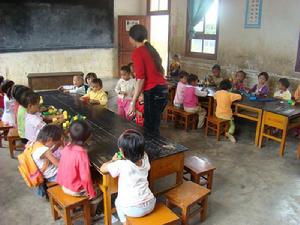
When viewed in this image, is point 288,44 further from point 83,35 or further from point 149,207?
point 83,35

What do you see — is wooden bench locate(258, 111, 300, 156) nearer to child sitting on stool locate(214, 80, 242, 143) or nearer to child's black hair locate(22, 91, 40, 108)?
child sitting on stool locate(214, 80, 242, 143)

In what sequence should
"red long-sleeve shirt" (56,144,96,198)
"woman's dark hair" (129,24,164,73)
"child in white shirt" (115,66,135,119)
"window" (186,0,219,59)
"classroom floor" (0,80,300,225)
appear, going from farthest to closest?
"window" (186,0,219,59) < "child in white shirt" (115,66,135,119) < "woman's dark hair" (129,24,164,73) < "classroom floor" (0,80,300,225) < "red long-sleeve shirt" (56,144,96,198)

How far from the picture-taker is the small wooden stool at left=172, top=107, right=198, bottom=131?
4.87m

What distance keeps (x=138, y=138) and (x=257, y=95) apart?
324cm

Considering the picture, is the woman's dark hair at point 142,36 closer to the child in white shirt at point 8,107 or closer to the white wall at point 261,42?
the child in white shirt at point 8,107

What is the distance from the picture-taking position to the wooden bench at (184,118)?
16.0 ft

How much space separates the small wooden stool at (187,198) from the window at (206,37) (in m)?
4.41

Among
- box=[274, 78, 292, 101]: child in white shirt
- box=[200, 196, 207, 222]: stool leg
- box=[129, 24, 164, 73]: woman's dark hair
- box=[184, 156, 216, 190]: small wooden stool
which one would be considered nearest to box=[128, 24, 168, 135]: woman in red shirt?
box=[129, 24, 164, 73]: woman's dark hair

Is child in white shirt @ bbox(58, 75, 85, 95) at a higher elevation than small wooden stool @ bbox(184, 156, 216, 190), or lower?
higher

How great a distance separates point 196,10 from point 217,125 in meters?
3.27

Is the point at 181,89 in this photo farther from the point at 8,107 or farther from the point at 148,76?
the point at 8,107

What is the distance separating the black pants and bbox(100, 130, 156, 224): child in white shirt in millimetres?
1126

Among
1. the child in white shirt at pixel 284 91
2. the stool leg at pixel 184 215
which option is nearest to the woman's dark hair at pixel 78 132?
the stool leg at pixel 184 215

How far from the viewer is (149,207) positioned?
214 cm
